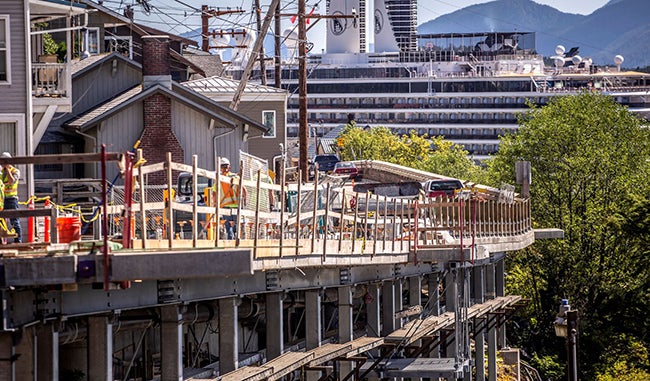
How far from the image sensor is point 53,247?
19.3 meters

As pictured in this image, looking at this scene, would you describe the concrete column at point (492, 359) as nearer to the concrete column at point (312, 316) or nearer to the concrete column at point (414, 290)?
the concrete column at point (414, 290)

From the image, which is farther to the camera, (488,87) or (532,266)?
(488,87)

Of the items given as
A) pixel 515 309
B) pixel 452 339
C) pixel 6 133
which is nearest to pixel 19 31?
pixel 6 133

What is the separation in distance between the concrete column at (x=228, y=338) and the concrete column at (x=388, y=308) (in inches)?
472

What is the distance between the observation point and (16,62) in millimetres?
32062

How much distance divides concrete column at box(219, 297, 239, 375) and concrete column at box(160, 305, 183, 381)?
8.36 feet

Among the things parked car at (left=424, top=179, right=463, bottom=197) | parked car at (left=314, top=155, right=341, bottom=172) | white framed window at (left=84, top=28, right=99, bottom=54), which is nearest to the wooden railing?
parked car at (left=424, top=179, right=463, bottom=197)

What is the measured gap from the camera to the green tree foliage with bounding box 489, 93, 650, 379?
2283 inches

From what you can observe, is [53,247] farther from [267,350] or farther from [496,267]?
[496,267]

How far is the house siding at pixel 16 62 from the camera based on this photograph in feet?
105

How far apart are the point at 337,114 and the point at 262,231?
A: 535 feet

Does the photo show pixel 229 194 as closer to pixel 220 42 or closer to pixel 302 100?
pixel 302 100

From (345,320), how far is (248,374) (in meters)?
7.75

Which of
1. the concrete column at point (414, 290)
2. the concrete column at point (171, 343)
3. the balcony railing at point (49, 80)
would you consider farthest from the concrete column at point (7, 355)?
the concrete column at point (414, 290)
